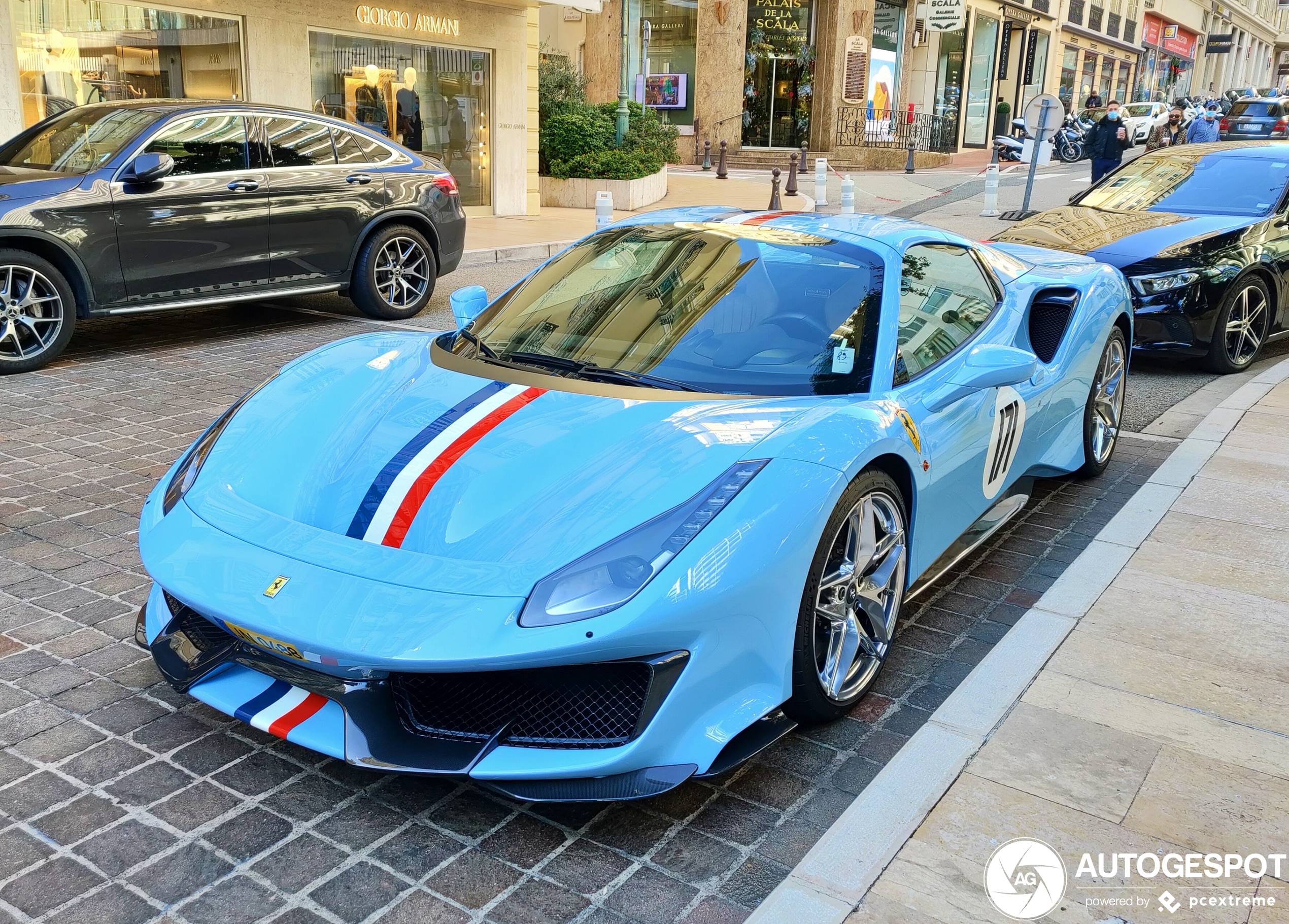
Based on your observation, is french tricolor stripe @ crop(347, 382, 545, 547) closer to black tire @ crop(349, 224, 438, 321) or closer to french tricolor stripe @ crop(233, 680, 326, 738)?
french tricolor stripe @ crop(233, 680, 326, 738)

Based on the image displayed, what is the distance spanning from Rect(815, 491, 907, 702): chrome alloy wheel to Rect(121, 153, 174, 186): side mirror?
6.07 meters

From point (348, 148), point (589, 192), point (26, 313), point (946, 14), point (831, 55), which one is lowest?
point (26, 313)

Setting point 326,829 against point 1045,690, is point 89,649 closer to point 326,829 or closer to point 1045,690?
point 326,829

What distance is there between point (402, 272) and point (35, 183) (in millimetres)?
2835

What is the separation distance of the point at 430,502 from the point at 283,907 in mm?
995

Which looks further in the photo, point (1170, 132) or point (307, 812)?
point (1170, 132)

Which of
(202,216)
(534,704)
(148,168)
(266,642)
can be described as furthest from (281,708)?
(202,216)

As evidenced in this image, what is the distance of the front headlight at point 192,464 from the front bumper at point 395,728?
65 centimetres

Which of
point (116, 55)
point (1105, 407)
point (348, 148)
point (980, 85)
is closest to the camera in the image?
point (1105, 407)

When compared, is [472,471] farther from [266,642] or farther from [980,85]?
[980,85]

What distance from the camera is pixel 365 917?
2404mm

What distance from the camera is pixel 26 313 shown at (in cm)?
723

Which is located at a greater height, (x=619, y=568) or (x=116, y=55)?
(x=116, y=55)

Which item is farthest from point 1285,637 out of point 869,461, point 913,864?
point 913,864
